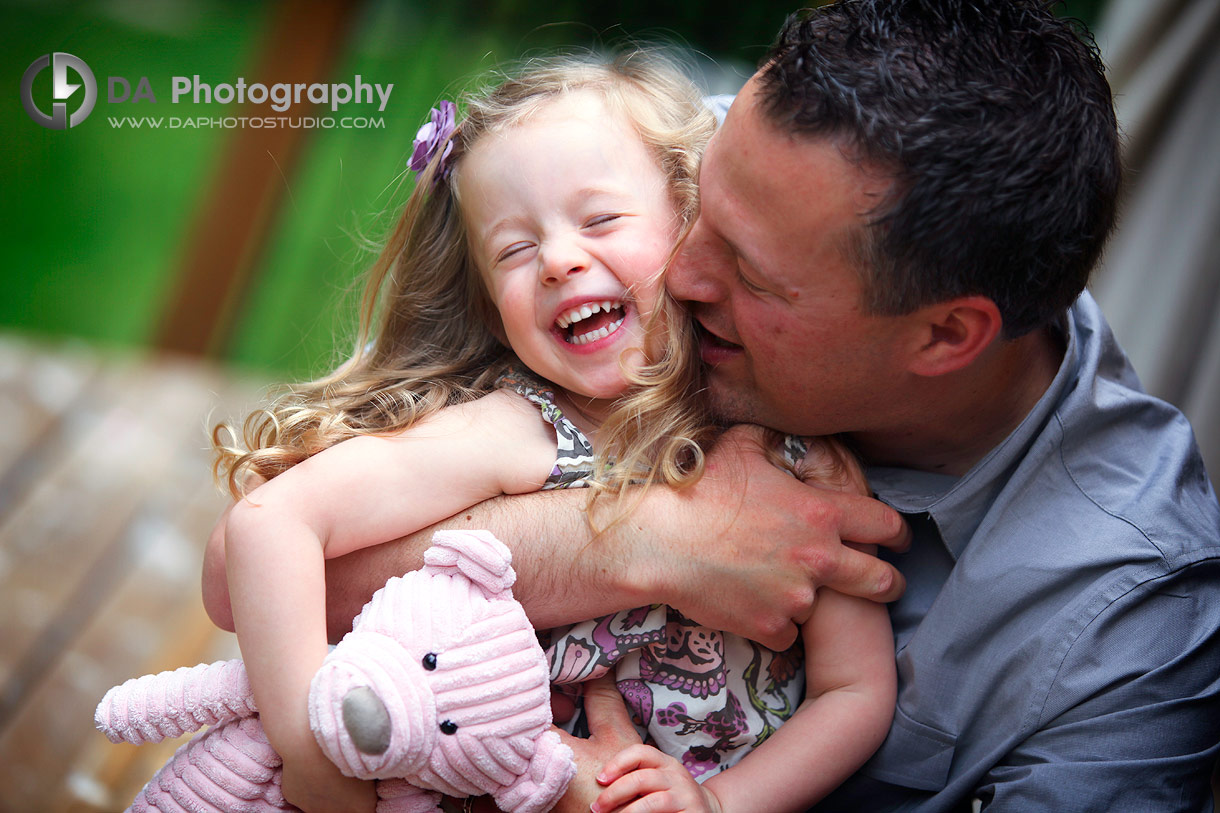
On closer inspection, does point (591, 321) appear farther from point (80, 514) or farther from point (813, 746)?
point (80, 514)

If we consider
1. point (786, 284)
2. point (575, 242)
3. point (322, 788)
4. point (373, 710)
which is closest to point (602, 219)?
point (575, 242)

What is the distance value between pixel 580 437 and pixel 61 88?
9.22ft

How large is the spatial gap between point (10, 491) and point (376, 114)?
1982 mm

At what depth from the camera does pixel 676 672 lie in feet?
4.62

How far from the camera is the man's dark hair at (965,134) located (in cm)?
117

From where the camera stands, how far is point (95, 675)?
101 inches

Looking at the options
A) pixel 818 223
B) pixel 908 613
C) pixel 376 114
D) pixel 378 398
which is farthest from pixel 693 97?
pixel 376 114

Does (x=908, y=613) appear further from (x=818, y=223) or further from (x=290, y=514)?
(x=290, y=514)

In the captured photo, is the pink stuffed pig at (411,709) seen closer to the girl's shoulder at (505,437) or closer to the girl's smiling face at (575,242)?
the girl's shoulder at (505,437)

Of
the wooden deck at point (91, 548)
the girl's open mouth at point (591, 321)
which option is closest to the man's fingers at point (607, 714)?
the girl's open mouth at point (591, 321)

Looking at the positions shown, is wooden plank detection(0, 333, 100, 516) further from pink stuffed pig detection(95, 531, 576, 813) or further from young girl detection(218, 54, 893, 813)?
pink stuffed pig detection(95, 531, 576, 813)

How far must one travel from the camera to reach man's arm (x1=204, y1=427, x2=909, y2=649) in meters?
1.34

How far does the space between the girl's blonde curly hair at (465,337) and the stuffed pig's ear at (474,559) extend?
0.24 m

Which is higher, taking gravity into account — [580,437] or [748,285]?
[748,285]
